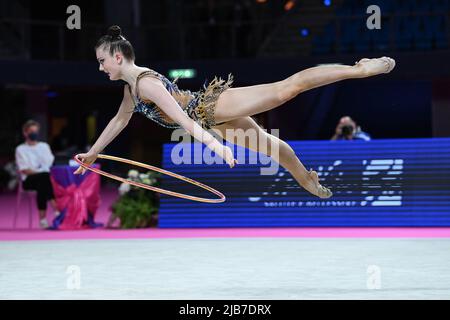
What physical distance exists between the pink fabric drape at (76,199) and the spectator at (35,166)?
124mm

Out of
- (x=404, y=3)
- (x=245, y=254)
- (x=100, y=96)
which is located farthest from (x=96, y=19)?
(x=245, y=254)

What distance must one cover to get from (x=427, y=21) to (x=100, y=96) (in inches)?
396

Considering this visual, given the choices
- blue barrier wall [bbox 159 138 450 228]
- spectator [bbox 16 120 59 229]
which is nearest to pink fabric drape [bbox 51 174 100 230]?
spectator [bbox 16 120 59 229]

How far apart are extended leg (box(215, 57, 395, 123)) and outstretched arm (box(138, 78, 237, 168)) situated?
0.61m

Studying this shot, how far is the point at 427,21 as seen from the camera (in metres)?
17.2

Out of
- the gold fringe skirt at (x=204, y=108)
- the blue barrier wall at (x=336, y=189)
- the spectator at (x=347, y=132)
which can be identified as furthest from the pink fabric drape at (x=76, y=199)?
the gold fringe skirt at (x=204, y=108)

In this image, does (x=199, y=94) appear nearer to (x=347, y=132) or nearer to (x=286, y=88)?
(x=286, y=88)

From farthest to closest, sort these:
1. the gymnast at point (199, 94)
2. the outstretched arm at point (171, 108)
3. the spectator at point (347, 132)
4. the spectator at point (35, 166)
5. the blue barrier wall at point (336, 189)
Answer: the spectator at point (347, 132) < the spectator at point (35, 166) < the blue barrier wall at point (336, 189) < the gymnast at point (199, 94) < the outstretched arm at point (171, 108)

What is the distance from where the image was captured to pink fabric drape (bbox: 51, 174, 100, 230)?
36.7 ft

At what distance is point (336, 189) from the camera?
10805 millimetres

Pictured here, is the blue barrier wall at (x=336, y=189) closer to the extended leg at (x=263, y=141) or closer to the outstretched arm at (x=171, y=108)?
the extended leg at (x=263, y=141)

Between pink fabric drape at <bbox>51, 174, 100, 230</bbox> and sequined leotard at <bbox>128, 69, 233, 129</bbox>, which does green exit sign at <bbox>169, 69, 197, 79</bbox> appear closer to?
pink fabric drape at <bbox>51, 174, 100, 230</bbox>

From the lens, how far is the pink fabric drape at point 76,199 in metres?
11.2

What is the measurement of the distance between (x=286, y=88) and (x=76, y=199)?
19.4ft
